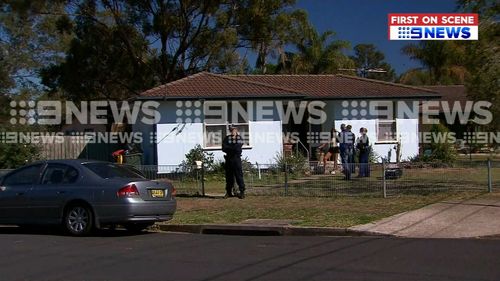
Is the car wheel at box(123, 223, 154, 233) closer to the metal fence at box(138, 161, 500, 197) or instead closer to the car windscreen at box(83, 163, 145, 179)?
the car windscreen at box(83, 163, 145, 179)

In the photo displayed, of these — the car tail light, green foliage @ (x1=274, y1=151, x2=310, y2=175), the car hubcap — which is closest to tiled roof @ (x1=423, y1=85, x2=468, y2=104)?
green foliage @ (x1=274, y1=151, x2=310, y2=175)

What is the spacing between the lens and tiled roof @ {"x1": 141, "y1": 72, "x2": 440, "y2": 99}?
22.8 m

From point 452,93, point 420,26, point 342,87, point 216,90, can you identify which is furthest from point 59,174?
point 452,93

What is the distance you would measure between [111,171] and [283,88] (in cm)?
1214

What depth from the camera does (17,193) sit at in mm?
12664

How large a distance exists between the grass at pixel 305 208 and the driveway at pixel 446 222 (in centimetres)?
47

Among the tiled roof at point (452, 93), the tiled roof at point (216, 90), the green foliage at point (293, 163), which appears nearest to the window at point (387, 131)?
the green foliage at point (293, 163)

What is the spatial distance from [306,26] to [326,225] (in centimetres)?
2305

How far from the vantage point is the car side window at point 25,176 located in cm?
1276

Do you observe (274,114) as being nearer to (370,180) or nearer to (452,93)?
(370,180)

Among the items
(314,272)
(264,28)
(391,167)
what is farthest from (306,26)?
(314,272)

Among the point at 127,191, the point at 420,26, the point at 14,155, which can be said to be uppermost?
the point at 420,26

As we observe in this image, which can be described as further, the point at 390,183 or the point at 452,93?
the point at 452,93

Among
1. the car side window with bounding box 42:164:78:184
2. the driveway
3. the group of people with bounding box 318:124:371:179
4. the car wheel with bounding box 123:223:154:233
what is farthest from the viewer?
the group of people with bounding box 318:124:371:179
